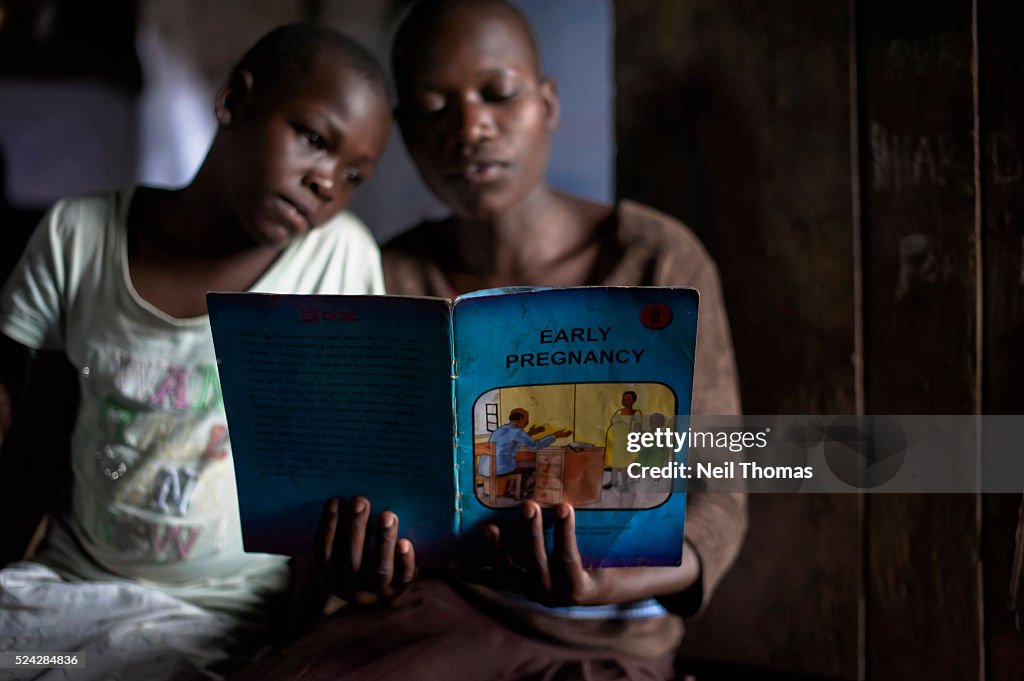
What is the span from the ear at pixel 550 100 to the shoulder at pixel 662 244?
177 millimetres

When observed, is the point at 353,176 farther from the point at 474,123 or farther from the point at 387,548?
the point at 387,548

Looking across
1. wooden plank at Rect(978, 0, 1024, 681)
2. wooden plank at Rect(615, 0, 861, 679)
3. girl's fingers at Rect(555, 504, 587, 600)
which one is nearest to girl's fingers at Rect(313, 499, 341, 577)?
girl's fingers at Rect(555, 504, 587, 600)

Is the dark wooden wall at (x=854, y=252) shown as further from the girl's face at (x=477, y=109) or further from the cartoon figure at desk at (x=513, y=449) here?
the cartoon figure at desk at (x=513, y=449)

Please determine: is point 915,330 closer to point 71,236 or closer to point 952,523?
point 952,523

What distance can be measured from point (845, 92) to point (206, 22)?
4.72 feet

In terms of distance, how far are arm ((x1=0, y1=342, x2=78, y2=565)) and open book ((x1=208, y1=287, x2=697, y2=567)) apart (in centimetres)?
54

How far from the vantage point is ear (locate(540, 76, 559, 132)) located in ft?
4.11

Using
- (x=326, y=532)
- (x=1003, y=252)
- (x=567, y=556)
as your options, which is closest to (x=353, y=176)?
(x=326, y=532)

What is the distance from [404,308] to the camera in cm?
81

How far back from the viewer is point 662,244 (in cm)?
123

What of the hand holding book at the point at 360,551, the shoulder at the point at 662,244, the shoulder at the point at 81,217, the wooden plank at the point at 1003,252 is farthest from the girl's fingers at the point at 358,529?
the wooden plank at the point at 1003,252

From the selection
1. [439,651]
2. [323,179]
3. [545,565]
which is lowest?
[439,651]

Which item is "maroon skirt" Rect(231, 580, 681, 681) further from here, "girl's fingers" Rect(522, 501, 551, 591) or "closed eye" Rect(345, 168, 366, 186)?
"closed eye" Rect(345, 168, 366, 186)

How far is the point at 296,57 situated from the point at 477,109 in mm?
278
